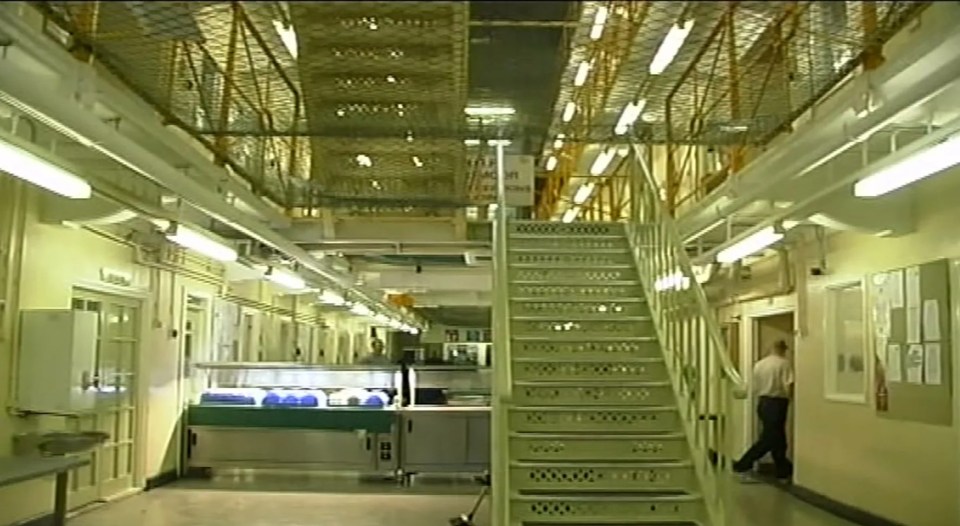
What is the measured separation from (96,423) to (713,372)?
539 cm

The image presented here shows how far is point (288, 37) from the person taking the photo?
6453mm

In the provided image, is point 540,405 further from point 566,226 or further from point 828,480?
point 828,480

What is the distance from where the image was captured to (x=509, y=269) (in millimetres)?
7465

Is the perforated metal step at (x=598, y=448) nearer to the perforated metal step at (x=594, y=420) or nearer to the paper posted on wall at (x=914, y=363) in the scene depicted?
the perforated metal step at (x=594, y=420)

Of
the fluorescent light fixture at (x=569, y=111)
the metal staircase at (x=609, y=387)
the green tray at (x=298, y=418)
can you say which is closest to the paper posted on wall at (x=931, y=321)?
the metal staircase at (x=609, y=387)

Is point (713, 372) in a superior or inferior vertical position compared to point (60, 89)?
inferior

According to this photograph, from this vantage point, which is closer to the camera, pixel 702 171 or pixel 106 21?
pixel 106 21

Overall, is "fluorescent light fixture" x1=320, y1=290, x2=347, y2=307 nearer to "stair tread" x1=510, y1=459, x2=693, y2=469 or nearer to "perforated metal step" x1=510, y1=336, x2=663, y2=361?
"perforated metal step" x1=510, y1=336, x2=663, y2=361

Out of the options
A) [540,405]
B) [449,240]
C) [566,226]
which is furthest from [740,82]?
[449,240]

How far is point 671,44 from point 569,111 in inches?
197

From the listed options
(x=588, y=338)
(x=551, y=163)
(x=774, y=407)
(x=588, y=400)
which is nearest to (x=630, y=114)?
(x=588, y=338)

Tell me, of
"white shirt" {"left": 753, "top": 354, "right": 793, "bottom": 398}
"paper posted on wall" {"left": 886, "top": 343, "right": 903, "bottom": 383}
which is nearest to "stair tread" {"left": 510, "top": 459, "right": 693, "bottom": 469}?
"paper posted on wall" {"left": 886, "top": 343, "right": 903, "bottom": 383}

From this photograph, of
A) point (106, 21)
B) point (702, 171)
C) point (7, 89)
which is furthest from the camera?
point (702, 171)

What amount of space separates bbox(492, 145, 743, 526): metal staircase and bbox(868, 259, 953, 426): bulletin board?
1715mm
